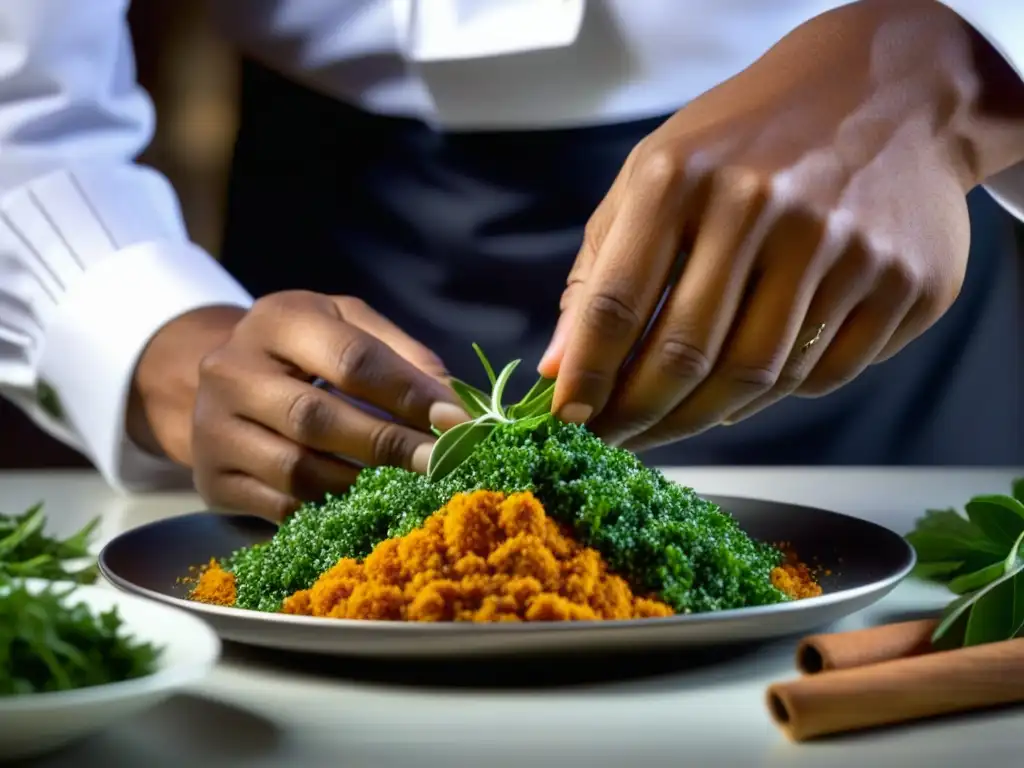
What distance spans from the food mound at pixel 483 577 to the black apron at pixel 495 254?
847 mm

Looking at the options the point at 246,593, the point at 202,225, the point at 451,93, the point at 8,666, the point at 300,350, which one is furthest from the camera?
the point at 202,225

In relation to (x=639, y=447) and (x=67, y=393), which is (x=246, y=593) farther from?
(x=67, y=393)

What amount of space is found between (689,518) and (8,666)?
0.43m

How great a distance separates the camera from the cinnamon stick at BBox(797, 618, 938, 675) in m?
0.63

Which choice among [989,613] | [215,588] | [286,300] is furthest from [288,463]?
[989,613]

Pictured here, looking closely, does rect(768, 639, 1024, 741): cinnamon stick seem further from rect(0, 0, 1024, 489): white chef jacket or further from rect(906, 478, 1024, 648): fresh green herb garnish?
rect(0, 0, 1024, 489): white chef jacket

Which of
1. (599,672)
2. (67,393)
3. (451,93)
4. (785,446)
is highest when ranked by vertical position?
(451,93)

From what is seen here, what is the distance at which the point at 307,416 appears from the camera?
1.11m

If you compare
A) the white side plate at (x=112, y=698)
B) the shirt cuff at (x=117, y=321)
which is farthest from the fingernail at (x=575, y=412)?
the shirt cuff at (x=117, y=321)

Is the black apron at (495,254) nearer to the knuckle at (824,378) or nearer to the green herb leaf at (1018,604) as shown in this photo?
the knuckle at (824,378)

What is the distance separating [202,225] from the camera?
9.52ft

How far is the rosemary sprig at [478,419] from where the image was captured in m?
0.88

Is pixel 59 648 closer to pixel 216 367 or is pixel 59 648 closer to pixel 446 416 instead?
pixel 446 416

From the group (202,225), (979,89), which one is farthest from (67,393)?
(202,225)
